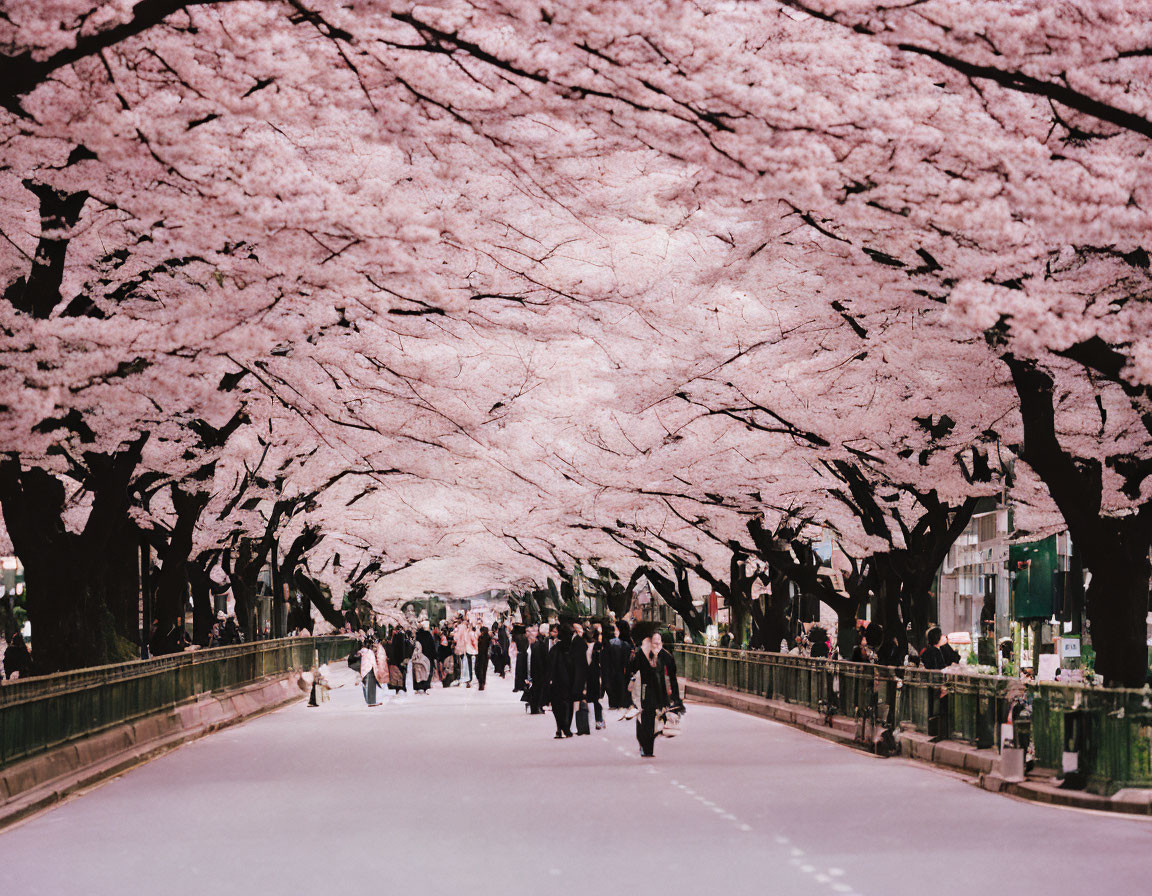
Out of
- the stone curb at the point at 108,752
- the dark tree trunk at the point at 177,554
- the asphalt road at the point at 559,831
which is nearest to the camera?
the asphalt road at the point at 559,831

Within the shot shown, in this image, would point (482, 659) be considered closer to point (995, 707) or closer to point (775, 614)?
point (775, 614)

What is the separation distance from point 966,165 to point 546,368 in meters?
20.1

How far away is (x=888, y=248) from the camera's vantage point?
14328mm

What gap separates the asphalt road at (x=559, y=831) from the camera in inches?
393

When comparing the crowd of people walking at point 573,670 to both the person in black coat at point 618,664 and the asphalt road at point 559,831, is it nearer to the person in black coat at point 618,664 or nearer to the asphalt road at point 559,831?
the person in black coat at point 618,664

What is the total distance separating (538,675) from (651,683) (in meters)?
11.0

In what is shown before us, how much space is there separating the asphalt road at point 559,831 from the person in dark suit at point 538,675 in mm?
9440

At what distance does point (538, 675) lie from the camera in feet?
105

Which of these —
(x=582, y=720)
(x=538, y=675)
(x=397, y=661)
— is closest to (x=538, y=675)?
(x=538, y=675)

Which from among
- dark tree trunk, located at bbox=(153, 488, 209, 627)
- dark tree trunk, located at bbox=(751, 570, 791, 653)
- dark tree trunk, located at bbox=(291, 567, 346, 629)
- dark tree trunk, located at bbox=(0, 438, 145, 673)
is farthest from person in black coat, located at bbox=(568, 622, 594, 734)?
dark tree trunk, located at bbox=(291, 567, 346, 629)

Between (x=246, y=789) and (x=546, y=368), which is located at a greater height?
(x=546, y=368)

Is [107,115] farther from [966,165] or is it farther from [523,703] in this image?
[523,703]

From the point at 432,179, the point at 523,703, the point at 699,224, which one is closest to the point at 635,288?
the point at 699,224

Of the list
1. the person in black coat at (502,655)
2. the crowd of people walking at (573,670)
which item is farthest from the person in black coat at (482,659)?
the person in black coat at (502,655)
